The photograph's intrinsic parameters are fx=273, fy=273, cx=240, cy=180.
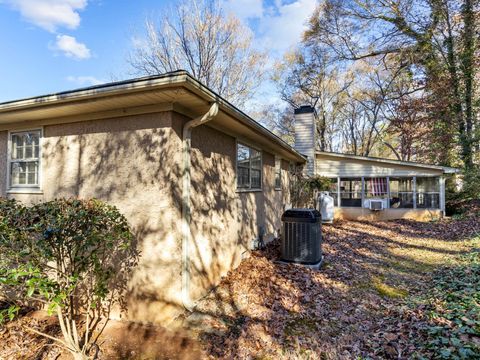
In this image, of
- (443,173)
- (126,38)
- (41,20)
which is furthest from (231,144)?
(126,38)

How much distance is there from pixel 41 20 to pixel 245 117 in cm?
766

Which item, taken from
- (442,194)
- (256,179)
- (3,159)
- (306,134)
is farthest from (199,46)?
(442,194)

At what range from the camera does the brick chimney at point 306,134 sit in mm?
13430

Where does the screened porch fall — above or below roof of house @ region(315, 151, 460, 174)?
below

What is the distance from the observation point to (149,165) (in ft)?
12.5

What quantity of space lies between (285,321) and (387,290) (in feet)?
7.20

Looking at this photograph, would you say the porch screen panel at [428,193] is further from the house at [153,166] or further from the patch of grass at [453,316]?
the house at [153,166]

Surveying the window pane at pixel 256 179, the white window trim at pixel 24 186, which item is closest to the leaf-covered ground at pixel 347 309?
the window pane at pixel 256 179

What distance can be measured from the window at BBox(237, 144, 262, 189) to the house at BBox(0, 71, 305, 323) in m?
0.68

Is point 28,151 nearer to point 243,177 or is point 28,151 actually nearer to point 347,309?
point 243,177

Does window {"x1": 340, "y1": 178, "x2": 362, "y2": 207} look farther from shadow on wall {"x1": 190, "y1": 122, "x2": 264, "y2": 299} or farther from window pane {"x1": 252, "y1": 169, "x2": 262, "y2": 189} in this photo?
shadow on wall {"x1": 190, "y1": 122, "x2": 264, "y2": 299}

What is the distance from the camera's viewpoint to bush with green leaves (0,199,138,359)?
2.71 m

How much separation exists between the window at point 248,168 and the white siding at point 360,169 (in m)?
7.73

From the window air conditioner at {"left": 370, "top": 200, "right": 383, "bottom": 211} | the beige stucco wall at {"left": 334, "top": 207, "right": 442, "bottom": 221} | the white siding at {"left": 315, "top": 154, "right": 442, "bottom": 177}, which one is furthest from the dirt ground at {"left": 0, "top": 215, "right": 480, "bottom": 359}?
the white siding at {"left": 315, "top": 154, "right": 442, "bottom": 177}
